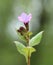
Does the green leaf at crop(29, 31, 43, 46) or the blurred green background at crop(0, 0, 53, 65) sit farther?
the blurred green background at crop(0, 0, 53, 65)

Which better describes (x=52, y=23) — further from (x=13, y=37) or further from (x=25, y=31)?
(x=25, y=31)

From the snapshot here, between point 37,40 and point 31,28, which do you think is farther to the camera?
point 31,28

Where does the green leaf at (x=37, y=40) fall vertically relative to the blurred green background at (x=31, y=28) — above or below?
above

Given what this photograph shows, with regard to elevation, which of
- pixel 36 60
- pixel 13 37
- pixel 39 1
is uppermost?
pixel 39 1

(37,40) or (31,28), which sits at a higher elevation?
(37,40)

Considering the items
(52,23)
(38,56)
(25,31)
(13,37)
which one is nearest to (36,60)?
(38,56)

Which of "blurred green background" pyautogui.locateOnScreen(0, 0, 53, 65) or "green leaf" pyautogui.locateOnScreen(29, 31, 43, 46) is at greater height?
"green leaf" pyautogui.locateOnScreen(29, 31, 43, 46)

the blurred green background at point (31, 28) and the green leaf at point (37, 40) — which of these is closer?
the green leaf at point (37, 40)

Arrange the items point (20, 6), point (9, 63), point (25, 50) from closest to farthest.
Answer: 1. point (25, 50)
2. point (9, 63)
3. point (20, 6)
